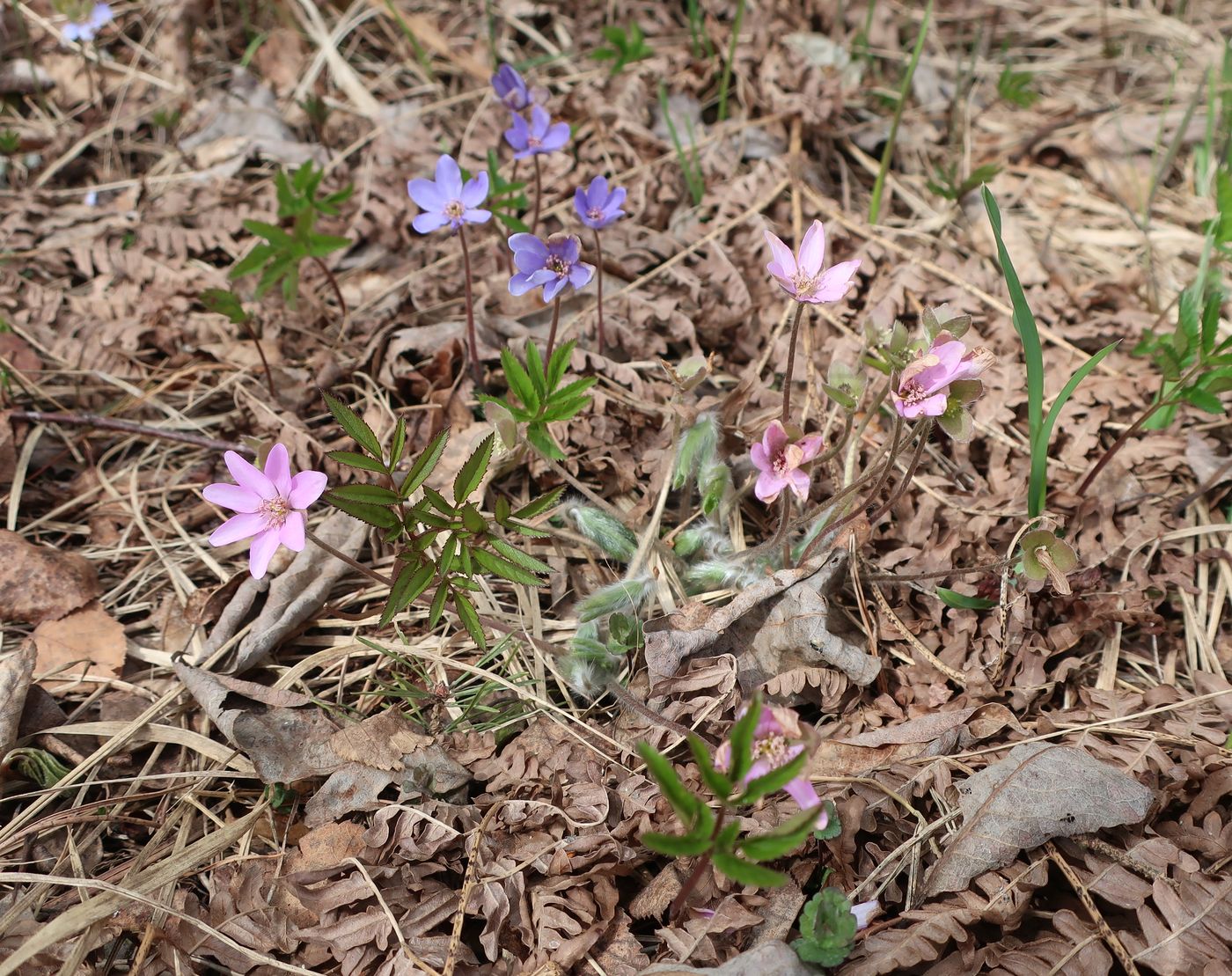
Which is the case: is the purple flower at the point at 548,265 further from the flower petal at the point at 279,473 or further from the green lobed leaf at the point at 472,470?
the flower petal at the point at 279,473

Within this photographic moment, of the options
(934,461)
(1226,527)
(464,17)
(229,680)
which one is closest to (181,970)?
(229,680)

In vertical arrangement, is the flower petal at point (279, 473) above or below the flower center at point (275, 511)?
above

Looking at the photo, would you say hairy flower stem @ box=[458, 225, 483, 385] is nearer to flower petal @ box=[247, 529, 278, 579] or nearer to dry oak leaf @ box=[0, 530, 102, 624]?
flower petal @ box=[247, 529, 278, 579]

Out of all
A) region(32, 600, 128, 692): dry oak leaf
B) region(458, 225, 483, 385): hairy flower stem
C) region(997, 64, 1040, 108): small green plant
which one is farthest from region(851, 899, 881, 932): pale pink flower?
region(997, 64, 1040, 108): small green plant

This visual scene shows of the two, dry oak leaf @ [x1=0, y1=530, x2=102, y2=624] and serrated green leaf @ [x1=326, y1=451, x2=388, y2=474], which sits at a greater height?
serrated green leaf @ [x1=326, y1=451, x2=388, y2=474]

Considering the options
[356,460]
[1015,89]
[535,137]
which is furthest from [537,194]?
[1015,89]

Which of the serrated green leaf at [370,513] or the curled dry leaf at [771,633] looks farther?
the curled dry leaf at [771,633]

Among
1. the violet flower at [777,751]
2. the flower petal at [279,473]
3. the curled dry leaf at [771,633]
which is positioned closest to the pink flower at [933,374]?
the curled dry leaf at [771,633]

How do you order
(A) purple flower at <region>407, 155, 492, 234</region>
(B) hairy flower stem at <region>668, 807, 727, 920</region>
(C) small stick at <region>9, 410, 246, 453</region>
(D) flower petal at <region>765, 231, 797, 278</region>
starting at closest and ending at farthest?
(B) hairy flower stem at <region>668, 807, 727, 920</region>, (D) flower petal at <region>765, 231, 797, 278</region>, (A) purple flower at <region>407, 155, 492, 234</region>, (C) small stick at <region>9, 410, 246, 453</region>

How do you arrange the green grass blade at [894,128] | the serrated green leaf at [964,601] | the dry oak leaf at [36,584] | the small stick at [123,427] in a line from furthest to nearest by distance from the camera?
the green grass blade at [894,128] < the small stick at [123,427] < the dry oak leaf at [36,584] < the serrated green leaf at [964,601]
